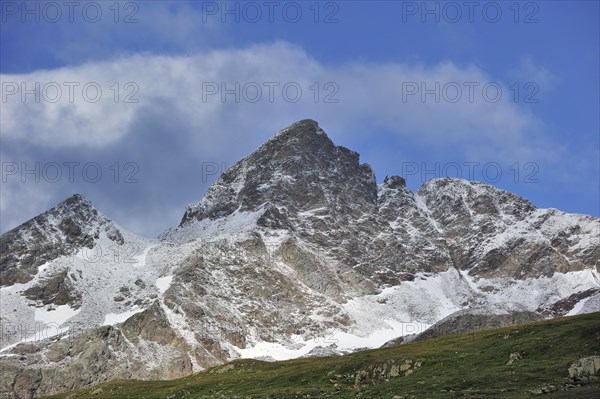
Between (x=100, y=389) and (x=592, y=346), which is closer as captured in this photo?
(x=592, y=346)

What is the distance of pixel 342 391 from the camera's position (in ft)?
307

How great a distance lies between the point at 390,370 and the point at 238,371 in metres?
60.9

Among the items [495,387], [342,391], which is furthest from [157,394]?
[495,387]

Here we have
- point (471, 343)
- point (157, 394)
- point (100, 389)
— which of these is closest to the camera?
point (471, 343)

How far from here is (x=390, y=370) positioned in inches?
3831

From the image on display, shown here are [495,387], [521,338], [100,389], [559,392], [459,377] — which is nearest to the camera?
[559,392]

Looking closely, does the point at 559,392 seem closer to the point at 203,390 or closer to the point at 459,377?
the point at 459,377

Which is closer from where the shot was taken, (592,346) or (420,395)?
(420,395)

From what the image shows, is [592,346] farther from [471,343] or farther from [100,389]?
[100,389]

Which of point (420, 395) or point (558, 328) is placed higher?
point (558, 328)

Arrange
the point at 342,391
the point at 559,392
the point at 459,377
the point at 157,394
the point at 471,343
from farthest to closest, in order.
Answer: the point at 157,394
the point at 471,343
the point at 342,391
the point at 459,377
the point at 559,392

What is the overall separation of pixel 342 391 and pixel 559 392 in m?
28.7

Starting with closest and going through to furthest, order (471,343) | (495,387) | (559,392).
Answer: (559,392) → (495,387) → (471,343)

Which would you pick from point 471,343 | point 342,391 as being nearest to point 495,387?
point 342,391
